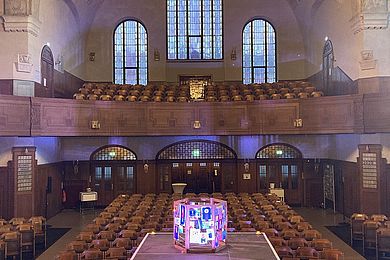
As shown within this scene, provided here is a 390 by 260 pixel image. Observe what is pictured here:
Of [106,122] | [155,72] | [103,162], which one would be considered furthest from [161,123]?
[155,72]

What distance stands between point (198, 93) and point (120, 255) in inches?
527

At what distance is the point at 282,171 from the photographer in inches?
979

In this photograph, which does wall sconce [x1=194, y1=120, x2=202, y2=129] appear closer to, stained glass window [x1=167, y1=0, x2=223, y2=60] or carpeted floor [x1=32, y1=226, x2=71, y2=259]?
carpeted floor [x1=32, y1=226, x2=71, y2=259]

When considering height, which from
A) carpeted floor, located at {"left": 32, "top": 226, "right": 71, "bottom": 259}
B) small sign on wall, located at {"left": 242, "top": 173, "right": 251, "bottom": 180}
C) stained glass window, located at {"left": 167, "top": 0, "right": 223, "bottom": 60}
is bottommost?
carpeted floor, located at {"left": 32, "top": 226, "right": 71, "bottom": 259}

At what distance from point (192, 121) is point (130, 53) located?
8998 mm

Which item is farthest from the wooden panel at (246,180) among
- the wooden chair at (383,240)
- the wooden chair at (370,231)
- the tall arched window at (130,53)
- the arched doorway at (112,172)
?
the wooden chair at (383,240)

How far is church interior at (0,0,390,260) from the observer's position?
1580 cm

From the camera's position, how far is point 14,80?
18016 mm

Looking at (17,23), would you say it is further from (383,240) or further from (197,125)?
(383,240)

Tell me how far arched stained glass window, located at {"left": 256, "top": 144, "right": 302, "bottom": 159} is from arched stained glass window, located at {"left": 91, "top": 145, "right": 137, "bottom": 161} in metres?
7.00

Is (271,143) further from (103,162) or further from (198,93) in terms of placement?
(103,162)

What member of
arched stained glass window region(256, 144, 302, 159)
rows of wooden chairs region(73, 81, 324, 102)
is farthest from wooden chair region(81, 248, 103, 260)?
arched stained glass window region(256, 144, 302, 159)

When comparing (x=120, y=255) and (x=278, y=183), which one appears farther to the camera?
(x=278, y=183)

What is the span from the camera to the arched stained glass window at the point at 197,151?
81.7 ft
